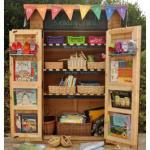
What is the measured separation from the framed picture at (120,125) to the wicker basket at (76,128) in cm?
43

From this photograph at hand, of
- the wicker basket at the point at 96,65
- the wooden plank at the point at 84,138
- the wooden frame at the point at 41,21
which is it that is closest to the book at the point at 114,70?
the wicker basket at the point at 96,65

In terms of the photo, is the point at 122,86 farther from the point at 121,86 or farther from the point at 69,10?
the point at 69,10

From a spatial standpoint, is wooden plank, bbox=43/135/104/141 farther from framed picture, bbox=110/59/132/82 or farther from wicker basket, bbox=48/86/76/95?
framed picture, bbox=110/59/132/82

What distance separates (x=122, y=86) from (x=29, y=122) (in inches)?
54.2

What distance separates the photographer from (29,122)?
16.5 feet

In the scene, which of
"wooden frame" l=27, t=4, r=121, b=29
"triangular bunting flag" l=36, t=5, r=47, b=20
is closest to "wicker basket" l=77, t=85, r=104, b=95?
"wooden frame" l=27, t=4, r=121, b=29

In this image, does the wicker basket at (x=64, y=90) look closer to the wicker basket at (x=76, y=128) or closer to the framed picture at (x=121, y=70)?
the wicker basket at (x=76, y=128)

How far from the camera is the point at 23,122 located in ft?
16.6

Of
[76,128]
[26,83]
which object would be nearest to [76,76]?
[76,128]

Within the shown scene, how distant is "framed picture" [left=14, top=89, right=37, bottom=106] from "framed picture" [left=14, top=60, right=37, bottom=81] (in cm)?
17

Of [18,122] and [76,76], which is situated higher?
[76,76]

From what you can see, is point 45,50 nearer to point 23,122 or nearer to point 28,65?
point 28,65

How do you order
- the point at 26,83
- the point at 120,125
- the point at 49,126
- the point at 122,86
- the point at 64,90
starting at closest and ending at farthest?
1. the point at 122,86
2. the point at 120,125
3. the point at 26,83
4. the point at 64,90
5. the point at 49,126

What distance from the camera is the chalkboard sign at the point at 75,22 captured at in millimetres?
5184
